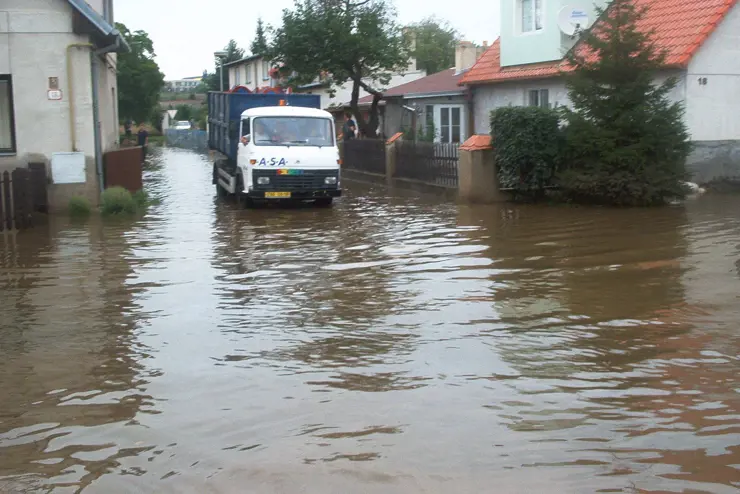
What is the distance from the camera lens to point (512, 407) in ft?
20.2

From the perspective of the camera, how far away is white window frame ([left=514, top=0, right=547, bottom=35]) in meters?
26.2

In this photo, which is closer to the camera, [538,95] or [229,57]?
[538,95]

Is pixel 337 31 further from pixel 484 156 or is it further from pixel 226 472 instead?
pixel 226 472

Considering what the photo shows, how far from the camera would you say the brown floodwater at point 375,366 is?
204 inches

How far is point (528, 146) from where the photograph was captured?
→ 19469mm

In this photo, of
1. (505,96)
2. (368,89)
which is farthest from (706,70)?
(368,89)

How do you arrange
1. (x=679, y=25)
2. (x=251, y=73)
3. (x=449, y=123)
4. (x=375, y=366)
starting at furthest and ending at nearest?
(x=251, y=73), (x=449, y=123), (x=679, y=25), (x=375, y=366)

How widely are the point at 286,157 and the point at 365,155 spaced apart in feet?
34.6

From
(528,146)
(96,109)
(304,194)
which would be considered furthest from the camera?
(304,194)

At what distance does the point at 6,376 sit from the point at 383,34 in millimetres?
27078

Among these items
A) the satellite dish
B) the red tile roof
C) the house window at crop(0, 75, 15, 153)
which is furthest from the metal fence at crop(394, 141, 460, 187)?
the house window at crop(0, 75, 15, 153)

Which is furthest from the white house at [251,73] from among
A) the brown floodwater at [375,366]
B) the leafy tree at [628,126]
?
the brown floodwater at [375,366]

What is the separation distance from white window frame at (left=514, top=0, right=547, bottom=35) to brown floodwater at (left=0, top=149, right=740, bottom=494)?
44.2ft

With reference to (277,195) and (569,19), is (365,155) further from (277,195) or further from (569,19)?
(277,195)
